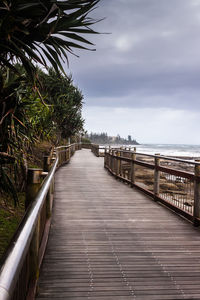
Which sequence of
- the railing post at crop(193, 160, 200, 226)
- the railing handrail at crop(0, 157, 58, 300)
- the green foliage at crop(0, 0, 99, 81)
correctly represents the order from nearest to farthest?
the railing handrail at crop(0, 157, 58, 300)
the green foliage at crop(0, 0, 99, 81)
the railing post at crop(193, 160, 200, 226)

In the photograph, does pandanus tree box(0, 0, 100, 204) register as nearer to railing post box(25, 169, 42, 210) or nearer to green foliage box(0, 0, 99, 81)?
green foliage box(0, 0, 99, 81)

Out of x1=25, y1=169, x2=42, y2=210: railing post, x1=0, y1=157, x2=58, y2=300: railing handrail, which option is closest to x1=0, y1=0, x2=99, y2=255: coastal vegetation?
x1=25, y1=169, x2=42, y2=210: railing post

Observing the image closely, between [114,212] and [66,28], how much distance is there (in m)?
3.66

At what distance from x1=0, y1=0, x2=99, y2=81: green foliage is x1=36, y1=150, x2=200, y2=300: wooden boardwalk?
2.58 meters

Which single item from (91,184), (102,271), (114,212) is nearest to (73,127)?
(91,184)

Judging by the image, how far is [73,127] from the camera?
102 ft

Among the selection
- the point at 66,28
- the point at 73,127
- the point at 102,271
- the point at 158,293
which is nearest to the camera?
the point at 158,293

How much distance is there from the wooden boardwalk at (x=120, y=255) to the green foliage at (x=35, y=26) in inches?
101

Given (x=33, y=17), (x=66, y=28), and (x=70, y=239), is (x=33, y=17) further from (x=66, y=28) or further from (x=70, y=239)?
(x=70, y=239)

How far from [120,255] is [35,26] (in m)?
3.42

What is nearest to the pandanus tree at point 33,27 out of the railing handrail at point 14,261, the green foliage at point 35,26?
the green foliage at point 35,26

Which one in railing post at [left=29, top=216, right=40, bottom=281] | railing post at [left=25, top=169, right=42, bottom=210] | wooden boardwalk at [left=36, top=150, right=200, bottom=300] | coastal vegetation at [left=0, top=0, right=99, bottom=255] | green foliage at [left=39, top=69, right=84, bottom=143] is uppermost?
green foliage at [left=39, top=69, right=84, bottom=143]

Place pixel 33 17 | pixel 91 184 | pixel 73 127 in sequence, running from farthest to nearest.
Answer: pixel 73 127 → pixel 91 184 → pixel 33 17

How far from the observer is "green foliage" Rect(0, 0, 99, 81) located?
347 centimetres
